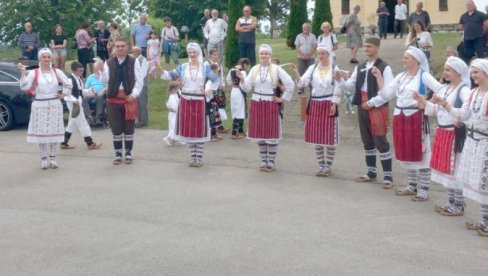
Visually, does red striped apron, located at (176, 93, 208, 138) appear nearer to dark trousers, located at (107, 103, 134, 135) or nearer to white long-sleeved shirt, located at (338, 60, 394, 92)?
dark trousers, located at (107, 103, 134, 135)

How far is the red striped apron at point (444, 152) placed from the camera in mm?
9289

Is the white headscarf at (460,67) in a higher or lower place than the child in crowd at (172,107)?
higher

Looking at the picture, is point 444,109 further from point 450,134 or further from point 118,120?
point 118,120

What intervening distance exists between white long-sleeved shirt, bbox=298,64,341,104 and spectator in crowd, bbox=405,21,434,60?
19.6 feet

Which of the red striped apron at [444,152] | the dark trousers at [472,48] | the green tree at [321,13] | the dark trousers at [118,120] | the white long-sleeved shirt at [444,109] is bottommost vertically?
the red striped apron at [444,152]

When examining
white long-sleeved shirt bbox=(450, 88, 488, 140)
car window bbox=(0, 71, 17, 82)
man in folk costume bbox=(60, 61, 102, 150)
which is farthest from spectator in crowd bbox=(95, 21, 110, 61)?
white long-sleeved shirt bbox=(450, 88, 488, 140)

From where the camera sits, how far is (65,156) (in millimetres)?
13648

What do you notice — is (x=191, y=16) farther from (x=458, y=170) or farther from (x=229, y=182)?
(x=458, y=170)

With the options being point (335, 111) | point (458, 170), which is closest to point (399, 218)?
point (458, 170)

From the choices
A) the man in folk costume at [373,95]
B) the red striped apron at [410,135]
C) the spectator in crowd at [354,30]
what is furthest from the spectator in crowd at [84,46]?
the red striped apron at [410,135]

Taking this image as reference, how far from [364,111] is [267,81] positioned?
68.2 inches

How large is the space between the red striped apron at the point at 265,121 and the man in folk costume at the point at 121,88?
196 centimetres

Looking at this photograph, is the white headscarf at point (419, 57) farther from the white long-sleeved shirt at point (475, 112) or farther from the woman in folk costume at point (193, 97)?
the woman in folk costume at point (193, 97)

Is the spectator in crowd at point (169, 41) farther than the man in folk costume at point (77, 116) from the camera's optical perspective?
Yes
